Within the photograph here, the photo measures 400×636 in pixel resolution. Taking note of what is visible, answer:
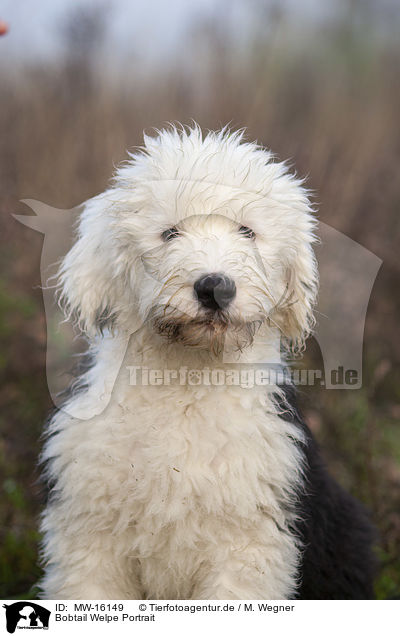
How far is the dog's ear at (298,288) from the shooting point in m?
2.90

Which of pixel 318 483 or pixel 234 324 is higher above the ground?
pixel 234 324

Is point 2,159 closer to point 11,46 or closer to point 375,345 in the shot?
point 11,46

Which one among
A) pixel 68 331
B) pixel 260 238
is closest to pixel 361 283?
pixel 68 331

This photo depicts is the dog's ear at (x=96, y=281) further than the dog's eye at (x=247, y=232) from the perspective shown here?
Yes

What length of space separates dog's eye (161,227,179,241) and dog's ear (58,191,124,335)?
227 mm

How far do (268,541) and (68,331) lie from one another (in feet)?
7.59

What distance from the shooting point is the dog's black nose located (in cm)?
244

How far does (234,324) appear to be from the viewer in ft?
8.40

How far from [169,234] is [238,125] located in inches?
57.4

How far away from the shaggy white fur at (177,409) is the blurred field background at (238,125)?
1.06m

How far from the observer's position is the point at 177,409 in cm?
282
